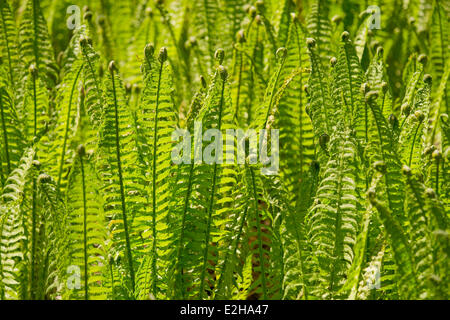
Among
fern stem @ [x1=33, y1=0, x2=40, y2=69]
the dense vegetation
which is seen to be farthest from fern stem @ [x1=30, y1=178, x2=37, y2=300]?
fern stem @ [x1=33, y1=0, x2=40, y2=69]

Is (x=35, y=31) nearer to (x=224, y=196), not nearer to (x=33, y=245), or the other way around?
(x=33, y=245)

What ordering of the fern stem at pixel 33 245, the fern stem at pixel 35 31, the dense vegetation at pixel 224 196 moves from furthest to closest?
the fern stem at pixel 35 31 → the fern stem at pixel 33 245 → the dense vegetation at pixel 224 196

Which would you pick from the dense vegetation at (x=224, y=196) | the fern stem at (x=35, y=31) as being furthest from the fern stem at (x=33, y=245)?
the fern stem at (x=35, y=31)

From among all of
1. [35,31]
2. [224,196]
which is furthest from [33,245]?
[35,31]

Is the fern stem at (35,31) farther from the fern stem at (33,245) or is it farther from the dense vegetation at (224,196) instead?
the fern stem at (33,245)

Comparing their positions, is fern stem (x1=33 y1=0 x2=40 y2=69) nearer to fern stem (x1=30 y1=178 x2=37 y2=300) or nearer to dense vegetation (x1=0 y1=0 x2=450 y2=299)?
dense vegetation (x1=0 y1=0 x2=450 y2=299)

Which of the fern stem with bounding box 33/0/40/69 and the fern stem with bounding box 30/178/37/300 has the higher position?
the fern stem with bounding box 33/0/40/69

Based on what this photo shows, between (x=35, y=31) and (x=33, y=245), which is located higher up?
(x=35, y=31)

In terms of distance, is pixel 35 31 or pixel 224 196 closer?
pixel 224 196

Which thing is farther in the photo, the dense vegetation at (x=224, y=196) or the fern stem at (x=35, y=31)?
the fern stem at (x=35, y=31)

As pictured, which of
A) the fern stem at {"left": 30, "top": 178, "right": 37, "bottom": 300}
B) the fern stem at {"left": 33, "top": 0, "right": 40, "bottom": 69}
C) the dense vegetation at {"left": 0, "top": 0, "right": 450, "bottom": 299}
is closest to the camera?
the dense vegetation at {"left": 0, "top": 0, "right": 450, "bottom": 299}
